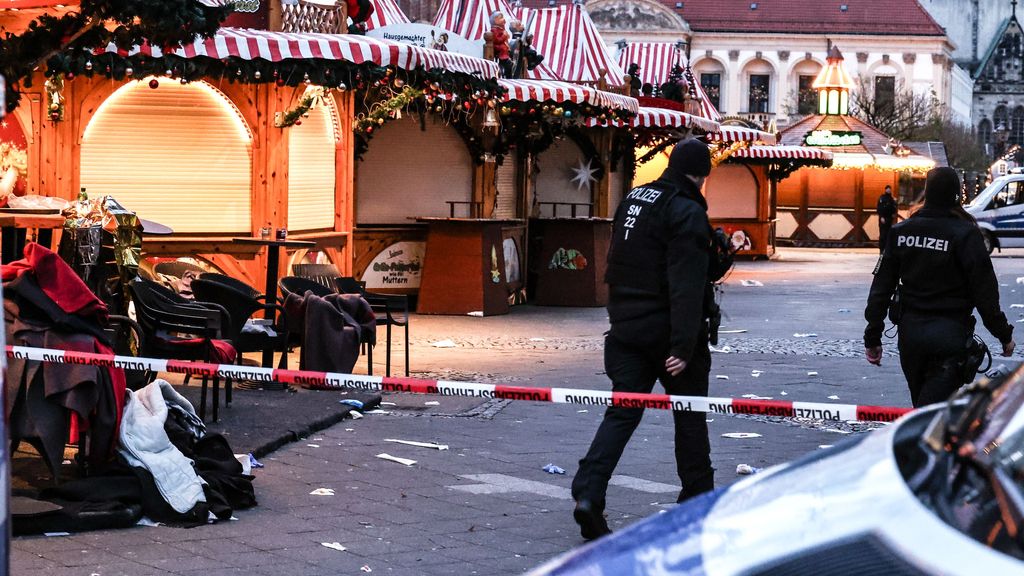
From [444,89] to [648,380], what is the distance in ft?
31.4

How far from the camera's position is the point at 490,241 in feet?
63.1

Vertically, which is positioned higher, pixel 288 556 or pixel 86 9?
pixel 86 9

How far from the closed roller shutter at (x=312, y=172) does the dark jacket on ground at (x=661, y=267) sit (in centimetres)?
878

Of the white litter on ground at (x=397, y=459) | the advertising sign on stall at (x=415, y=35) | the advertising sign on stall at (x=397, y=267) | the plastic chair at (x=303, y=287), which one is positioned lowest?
the white litter on ground at (x=397, y=459)

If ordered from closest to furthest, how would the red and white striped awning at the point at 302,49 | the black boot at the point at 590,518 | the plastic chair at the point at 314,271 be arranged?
the black boot at the point at 590,518 → the red and white striped awning at the point at 302,49 → the plastic chair at the point at 314,271

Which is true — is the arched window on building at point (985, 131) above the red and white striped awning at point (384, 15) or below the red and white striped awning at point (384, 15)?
above

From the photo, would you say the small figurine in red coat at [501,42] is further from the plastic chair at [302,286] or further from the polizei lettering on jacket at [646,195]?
the polizei lettering on jacket at [646,195]

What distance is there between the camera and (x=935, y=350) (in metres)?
7.25

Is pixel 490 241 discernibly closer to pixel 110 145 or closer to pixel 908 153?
pixel 110 145

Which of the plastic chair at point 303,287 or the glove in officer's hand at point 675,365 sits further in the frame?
the plastic chair at point 303,287

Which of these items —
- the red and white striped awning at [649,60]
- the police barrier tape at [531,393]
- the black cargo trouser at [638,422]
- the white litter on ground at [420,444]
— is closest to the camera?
the police barrier tape at [531,393]

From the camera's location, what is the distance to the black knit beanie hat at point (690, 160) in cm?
703

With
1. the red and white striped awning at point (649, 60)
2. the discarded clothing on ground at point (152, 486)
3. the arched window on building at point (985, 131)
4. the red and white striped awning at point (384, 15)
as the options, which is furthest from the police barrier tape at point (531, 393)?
the arched window on building at point (985, 131)

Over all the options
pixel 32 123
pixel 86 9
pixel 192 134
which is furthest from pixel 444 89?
pixel 86 9
